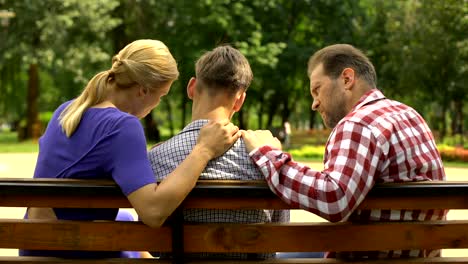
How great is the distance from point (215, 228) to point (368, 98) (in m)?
0.84

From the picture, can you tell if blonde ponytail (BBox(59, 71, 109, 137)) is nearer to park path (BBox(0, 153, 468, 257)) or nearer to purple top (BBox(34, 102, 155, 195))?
purple top (BBox(34, 102, 155, 195))

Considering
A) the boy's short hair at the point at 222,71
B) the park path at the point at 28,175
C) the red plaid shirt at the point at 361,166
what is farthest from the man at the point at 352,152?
the park path at the point at 28,175

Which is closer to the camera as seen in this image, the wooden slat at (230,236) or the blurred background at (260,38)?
the wooden slat at (230,236)

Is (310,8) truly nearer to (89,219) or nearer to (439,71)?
(439,71)

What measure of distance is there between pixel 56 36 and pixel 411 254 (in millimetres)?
34765

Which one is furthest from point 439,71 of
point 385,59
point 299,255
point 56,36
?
point 299,255

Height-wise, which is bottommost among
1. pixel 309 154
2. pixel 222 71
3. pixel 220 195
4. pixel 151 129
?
pixel 151 129

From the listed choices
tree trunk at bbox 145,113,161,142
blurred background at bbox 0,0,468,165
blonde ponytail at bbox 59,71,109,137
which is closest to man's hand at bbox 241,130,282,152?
blonde ponytail at bbox 59,71,109,137

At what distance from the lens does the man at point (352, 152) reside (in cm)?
272

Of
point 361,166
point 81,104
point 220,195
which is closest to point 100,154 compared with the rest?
point 81,104

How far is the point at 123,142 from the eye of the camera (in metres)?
2.87

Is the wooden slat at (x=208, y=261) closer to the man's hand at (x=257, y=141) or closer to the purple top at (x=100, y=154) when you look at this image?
the purple top at (x=100, y=154)

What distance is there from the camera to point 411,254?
9.53 ft

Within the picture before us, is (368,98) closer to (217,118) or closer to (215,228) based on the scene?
(217,118)
